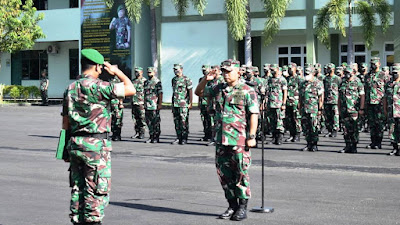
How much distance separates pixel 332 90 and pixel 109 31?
26.2m

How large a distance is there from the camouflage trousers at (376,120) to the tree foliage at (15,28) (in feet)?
90.5

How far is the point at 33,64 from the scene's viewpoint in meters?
51.9

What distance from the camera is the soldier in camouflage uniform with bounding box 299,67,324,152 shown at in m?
16.6

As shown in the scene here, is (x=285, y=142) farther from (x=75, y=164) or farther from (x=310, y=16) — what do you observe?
(x=310, y=16)

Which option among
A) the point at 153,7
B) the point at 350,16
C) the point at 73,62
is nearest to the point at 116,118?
the point at 350,16

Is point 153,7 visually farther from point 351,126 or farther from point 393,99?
point 393,99

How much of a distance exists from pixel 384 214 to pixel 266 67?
10.8m

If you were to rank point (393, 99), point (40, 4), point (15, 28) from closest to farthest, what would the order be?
1. point (393, 99)
2. point (15, 28)
3. point (40, 4)

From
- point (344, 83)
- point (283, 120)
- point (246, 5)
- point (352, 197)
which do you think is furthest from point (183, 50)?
point (352, 197)

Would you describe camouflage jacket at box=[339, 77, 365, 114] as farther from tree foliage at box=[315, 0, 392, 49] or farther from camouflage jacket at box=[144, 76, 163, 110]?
tree foliage at box=[315, 0, 392, 49]

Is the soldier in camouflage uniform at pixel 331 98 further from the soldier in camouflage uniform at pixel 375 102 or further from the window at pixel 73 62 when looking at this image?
the window at pixel 73 62

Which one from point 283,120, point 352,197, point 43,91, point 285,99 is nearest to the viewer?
point 352,197

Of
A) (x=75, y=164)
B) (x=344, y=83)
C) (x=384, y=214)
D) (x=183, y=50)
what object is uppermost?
(x=183, y=50)

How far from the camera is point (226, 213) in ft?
28.8
